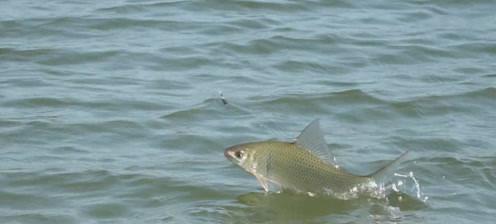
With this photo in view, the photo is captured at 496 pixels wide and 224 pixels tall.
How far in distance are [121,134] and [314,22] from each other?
13.4ft

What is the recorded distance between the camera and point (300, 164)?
23.1 feet

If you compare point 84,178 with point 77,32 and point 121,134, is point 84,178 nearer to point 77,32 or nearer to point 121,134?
point 121,134

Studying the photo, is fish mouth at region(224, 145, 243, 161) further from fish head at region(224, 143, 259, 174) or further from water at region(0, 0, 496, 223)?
water at region(0, 0, 496, 223)

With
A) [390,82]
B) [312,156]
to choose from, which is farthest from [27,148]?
[390,82]

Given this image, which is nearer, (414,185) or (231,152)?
(231,152)

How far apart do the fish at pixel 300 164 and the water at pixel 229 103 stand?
0.74ft

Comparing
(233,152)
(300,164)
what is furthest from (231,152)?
(300,164)

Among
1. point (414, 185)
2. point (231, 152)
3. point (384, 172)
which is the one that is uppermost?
point (231, 152)

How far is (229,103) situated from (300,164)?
2547 mm

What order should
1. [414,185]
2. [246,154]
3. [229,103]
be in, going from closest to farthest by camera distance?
[246,154] < [414,185] < [229,103]

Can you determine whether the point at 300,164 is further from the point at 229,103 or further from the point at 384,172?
the point at 229,103

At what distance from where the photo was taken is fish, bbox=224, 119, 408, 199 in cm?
703

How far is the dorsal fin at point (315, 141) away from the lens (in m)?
7.00

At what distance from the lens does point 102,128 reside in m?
8.82
